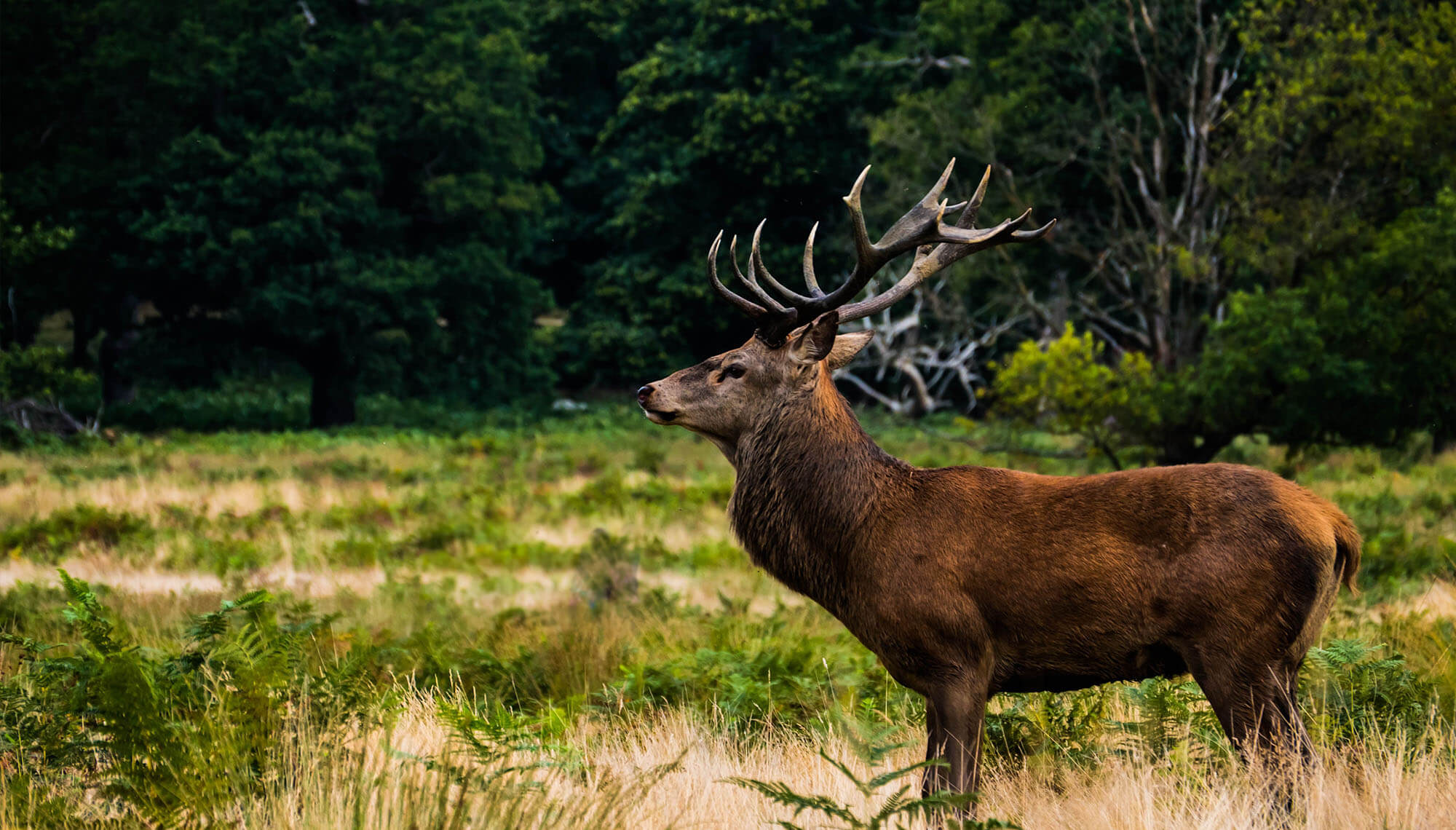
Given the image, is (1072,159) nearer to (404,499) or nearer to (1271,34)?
(1271,34)

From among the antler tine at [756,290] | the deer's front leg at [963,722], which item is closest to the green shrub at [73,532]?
the antler tine at [756,290]

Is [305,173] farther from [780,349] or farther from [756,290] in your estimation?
[780,349]

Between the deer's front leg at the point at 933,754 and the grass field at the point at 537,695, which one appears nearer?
the grass field at the point at 537,695

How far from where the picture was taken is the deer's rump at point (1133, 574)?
4.54 meters

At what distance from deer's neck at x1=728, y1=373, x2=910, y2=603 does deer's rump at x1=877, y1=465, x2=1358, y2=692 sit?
360 millimetres

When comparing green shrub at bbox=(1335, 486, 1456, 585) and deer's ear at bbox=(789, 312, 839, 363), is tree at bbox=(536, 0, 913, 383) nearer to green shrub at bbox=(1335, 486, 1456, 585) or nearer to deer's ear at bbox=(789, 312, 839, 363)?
green shrub at bbox=(1335, 486, 1456, 585)

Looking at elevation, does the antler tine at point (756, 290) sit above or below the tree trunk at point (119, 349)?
above

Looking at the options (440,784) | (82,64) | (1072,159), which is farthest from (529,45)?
(440,784)

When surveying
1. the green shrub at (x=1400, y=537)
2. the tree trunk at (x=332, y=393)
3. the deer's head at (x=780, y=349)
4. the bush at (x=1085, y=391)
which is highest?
the deer's head at (x=780, y=349)

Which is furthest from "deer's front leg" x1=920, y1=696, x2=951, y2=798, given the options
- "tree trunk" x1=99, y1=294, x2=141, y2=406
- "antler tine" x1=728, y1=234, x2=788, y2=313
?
"tree trunk" x1=99, y1=294, x2=141, y2=406

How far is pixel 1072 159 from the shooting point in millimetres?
21734

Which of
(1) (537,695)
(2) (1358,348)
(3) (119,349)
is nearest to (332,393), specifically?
(3) (119,349)

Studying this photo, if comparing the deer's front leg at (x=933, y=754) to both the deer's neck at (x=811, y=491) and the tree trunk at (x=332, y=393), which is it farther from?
the tree trunk at (x=332, y=393)

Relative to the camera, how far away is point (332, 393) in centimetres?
3111
